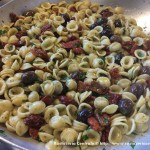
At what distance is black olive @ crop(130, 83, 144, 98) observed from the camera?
1.14 meters

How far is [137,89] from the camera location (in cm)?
114

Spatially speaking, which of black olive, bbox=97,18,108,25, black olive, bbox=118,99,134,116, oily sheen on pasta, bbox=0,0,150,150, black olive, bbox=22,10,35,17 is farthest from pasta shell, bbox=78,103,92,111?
black olive, bbox=22,10,35,17

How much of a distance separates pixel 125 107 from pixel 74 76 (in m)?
0.25

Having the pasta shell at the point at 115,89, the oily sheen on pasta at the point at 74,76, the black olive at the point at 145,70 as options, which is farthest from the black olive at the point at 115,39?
the pasta shell at the point at 115,89

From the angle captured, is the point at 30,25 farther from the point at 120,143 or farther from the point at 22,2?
the point at 120,143

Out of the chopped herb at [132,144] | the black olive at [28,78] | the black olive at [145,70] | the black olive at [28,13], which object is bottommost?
the chopped herb at [132,144]

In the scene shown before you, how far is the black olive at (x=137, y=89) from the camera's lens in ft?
3.74

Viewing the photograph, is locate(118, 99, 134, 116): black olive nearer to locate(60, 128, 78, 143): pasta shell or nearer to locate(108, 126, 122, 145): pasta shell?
locate(108, 126, 122, 145): pasta shell

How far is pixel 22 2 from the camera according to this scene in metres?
1.62

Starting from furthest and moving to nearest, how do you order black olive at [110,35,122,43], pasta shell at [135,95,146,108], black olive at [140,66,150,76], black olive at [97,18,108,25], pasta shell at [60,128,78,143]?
black olive at [97,18,108,25], black olive at [110,35,122,43], black olive at [140,66,150,76], pasta shell at [135,95,146,108], pasta shell at [60,128,78,143]

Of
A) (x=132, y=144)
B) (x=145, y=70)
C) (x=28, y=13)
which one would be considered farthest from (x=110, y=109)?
(x=28, y=13)

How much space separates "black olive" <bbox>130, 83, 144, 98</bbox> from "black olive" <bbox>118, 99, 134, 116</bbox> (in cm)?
7

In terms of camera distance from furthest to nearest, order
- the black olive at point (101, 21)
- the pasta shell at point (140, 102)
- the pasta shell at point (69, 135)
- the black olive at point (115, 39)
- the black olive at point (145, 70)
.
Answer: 1. the black olive at point (101, 21)
2. the black olive at point (115, 39)
3. the black olive at point (145, 70)
4. the pasta shell at point (140, 102)
5. the pasta shell at point (69, 135)

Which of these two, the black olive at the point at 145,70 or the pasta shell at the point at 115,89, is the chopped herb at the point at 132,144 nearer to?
the pasta shell at the point at 115,89
